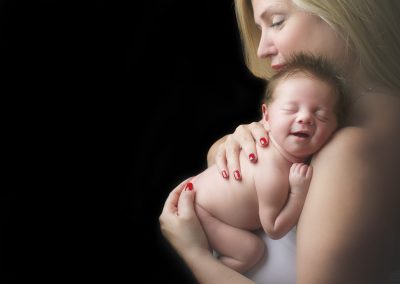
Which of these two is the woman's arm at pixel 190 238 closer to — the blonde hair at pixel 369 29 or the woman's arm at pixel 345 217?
the woman's arm at pixel 345 217

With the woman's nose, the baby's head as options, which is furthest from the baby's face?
the woman's nose

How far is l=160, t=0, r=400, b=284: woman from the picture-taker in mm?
677

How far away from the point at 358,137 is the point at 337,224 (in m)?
0.11

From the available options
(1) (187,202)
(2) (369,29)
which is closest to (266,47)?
(2) (369,29)

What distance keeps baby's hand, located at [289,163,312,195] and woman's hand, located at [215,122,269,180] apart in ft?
0.20

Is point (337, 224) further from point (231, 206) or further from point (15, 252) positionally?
point (15, 252)

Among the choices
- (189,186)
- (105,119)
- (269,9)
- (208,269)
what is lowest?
(208,269)

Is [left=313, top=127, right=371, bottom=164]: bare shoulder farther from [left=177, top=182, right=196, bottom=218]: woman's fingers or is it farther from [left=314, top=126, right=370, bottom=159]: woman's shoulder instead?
[left=177, top=182, right=196, bottom=218]: woman's fingers

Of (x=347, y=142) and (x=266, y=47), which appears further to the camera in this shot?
(x=266, y=47)

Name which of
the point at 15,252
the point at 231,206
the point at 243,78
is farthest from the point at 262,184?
the point at 15,252

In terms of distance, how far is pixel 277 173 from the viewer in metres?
0.72

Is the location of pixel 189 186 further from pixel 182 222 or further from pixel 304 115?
pixel 304 115

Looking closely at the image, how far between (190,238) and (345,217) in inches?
8.5

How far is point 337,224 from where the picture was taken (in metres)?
0.67
